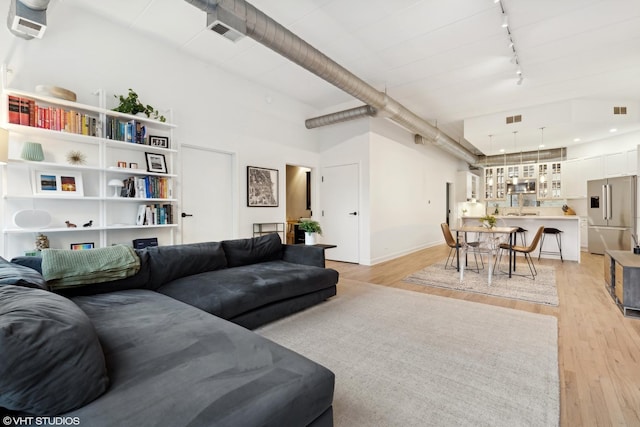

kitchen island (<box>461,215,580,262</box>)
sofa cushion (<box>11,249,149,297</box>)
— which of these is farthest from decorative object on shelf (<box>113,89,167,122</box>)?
kitchen island (<box>461,215,580,262</box>)

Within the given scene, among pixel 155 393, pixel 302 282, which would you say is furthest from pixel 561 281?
pixel 155 393

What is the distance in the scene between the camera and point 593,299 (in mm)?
3639

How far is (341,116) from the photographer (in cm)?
575

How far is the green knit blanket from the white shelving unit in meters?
1.22

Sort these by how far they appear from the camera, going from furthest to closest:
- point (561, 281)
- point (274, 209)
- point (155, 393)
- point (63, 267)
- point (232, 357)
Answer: point (274, 209) → point (561, 281) → point (63, 267) → point (232, 357) → point (155, 393)

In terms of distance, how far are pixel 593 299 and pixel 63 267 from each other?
5511 millimetres

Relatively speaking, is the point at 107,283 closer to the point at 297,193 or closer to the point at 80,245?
the point at 80,245

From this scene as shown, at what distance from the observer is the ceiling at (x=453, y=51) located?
329cm

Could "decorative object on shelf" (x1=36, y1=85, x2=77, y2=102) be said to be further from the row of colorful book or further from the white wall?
the row of colorful book

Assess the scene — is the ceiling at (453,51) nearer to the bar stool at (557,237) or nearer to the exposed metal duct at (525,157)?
the exposed metal duct at (525,157)

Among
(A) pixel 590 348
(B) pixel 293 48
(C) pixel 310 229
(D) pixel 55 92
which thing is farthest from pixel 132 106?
(A) pixel 590 348

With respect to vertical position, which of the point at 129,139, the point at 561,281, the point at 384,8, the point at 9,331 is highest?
the point at 384,8

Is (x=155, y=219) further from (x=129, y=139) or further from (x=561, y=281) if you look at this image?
(x=561, y=281)

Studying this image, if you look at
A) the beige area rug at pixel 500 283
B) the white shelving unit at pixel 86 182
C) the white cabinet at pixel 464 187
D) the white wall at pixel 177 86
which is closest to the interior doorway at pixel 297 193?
the white wall at pixel 177 86
